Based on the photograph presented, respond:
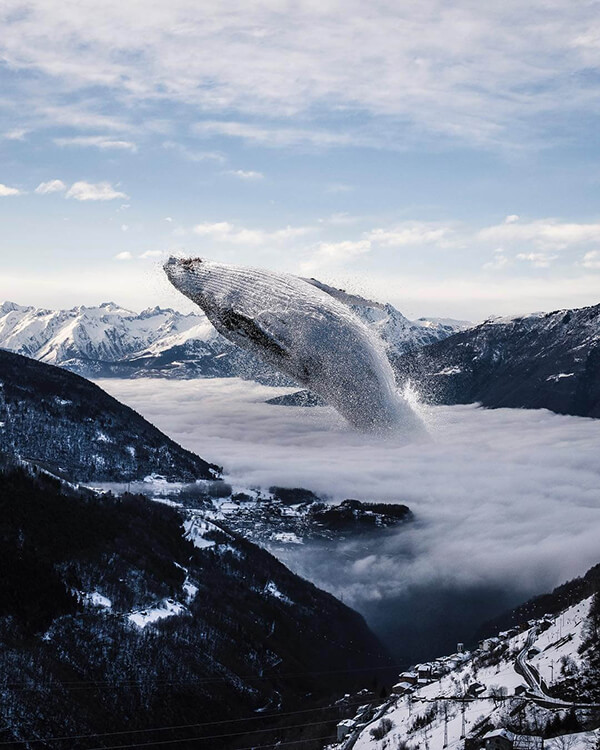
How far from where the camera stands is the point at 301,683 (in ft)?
428

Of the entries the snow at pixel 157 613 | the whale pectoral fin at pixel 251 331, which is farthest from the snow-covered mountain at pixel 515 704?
the snow at pixel 157 613

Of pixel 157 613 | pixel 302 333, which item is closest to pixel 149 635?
pixel 157 613

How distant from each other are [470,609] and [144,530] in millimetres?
82929

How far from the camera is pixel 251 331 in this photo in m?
22.3

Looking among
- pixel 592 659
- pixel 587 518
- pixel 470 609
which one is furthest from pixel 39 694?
pixel 587 518

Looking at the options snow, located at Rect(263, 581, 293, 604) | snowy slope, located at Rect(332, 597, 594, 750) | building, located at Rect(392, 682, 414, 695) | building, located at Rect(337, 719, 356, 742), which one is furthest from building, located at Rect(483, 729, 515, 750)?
A: snow, located at Rect(263, 581, 293, 604)

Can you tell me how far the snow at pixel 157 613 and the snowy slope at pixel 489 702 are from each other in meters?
67.4

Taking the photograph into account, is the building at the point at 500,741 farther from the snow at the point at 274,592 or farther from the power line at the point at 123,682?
the snow at the point at 274,592

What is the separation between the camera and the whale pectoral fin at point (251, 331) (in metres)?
21.9

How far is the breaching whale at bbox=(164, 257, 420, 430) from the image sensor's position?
873 inches

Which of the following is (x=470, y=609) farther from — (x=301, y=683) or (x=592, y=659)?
(x=592, y=659)

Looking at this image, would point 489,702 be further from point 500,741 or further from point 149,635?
point 149,635

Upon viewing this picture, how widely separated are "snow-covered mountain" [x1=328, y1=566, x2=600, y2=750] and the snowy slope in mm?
41

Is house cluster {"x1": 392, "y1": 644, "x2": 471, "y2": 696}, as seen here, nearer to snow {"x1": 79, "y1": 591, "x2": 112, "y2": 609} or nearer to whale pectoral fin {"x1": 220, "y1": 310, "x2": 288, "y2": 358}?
whale pectoral fin {"x1": 220, "y1": 310, "x2": 288, "y2": 358}
